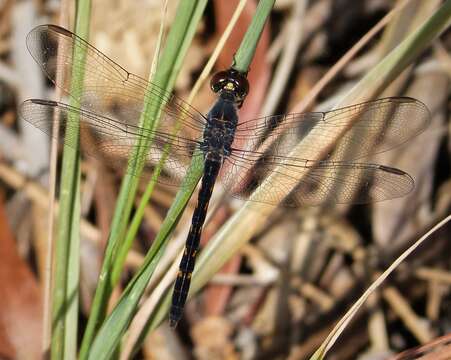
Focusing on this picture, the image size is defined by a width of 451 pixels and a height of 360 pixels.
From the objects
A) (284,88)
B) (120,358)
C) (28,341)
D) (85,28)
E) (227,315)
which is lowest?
(120,358)

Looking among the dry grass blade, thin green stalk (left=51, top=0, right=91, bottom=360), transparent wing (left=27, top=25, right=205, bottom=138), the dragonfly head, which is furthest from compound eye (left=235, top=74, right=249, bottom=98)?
the dry grass blade

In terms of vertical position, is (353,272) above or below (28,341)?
above

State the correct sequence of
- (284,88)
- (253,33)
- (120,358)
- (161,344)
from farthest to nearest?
(284,88) → (161,344) → (120,358) → (253,33)

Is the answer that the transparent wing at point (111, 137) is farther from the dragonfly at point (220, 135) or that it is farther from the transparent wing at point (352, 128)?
the transparent wing at point (352, 128)

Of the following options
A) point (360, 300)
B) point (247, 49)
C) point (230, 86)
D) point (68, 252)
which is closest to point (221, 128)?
point (230, 86)

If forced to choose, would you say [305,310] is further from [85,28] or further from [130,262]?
[85,28]

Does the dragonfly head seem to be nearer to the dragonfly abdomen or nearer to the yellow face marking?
the yellow face marking

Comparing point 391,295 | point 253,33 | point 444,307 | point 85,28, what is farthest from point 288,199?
point 444,307

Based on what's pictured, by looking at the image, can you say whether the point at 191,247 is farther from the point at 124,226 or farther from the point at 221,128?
the point at 221,128
